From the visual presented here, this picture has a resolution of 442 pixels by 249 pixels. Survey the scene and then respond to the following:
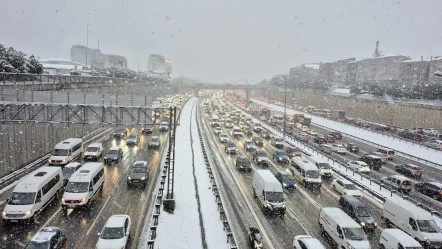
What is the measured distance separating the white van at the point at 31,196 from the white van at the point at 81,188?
54.6 inches

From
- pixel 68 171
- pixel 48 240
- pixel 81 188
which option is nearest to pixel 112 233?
pixel 48 240

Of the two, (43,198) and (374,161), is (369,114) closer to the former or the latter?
(374,161)

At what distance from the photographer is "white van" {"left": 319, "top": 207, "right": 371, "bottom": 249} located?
778 inches

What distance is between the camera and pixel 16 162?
33.8 meters

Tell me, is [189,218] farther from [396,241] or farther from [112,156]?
[112,156]

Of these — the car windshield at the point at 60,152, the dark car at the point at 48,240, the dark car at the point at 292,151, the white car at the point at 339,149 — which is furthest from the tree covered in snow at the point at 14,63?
the white car at the point at 339,149

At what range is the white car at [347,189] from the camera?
30328mm

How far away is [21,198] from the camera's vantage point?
2245 centimetres

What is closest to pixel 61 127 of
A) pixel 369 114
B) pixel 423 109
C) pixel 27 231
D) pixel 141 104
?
pixel 141 104

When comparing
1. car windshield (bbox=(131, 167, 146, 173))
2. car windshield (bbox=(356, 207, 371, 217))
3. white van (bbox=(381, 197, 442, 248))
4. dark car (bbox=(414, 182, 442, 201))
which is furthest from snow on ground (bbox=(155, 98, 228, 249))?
dark car (bbox=(414, 182, 442, 201))

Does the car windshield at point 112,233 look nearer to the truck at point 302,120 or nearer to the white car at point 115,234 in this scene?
the white car at point 115,234

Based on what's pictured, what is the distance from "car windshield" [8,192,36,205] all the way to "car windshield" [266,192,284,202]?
54.4 feet

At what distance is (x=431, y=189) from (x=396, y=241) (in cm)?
1612

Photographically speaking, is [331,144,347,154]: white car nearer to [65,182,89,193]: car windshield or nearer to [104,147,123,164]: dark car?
[104,147,123,164]: dark car
